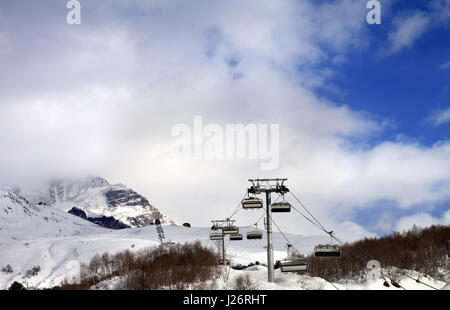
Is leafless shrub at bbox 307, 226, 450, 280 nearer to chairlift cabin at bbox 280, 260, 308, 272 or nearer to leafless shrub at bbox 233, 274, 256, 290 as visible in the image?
leafless shrub at bbox 233, 274, 256, 290

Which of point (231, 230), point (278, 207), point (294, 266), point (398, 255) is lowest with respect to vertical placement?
point (398, 255)

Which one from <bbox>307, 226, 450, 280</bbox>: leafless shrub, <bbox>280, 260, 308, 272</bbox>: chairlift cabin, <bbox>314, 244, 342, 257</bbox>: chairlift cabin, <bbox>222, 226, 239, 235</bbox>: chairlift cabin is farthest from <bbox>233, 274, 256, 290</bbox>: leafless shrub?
<bbox>307, 226, 450, 280</bbox>: leafless shrub

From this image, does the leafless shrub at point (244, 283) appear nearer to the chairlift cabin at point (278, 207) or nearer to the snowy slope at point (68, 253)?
the chairlift cabin at point (278, 207)

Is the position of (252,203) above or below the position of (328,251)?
above

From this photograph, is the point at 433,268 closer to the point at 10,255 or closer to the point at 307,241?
the point at 307,241

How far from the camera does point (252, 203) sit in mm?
32812

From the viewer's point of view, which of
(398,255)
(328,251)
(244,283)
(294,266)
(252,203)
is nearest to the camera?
(294,266)

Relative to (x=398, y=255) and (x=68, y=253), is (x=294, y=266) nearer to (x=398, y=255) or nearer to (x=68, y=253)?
(x=398, y=255)

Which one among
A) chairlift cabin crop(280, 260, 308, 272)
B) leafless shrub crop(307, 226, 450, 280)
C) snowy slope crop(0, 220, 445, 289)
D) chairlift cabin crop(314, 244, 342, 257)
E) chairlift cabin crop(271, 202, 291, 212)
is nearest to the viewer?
chairlift cabin crop(280, 260, 308, 272)

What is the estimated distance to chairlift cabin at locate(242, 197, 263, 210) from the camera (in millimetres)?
32656

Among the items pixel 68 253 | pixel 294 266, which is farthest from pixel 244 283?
pixel 68 253

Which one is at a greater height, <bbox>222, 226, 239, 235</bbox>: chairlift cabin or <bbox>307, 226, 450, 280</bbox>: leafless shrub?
<bbox>222, 226, 239, 235</bbox>: chairlift cabin

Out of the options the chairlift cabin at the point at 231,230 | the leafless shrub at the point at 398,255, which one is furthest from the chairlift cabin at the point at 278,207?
the leafless shrub at the point at 398,255
